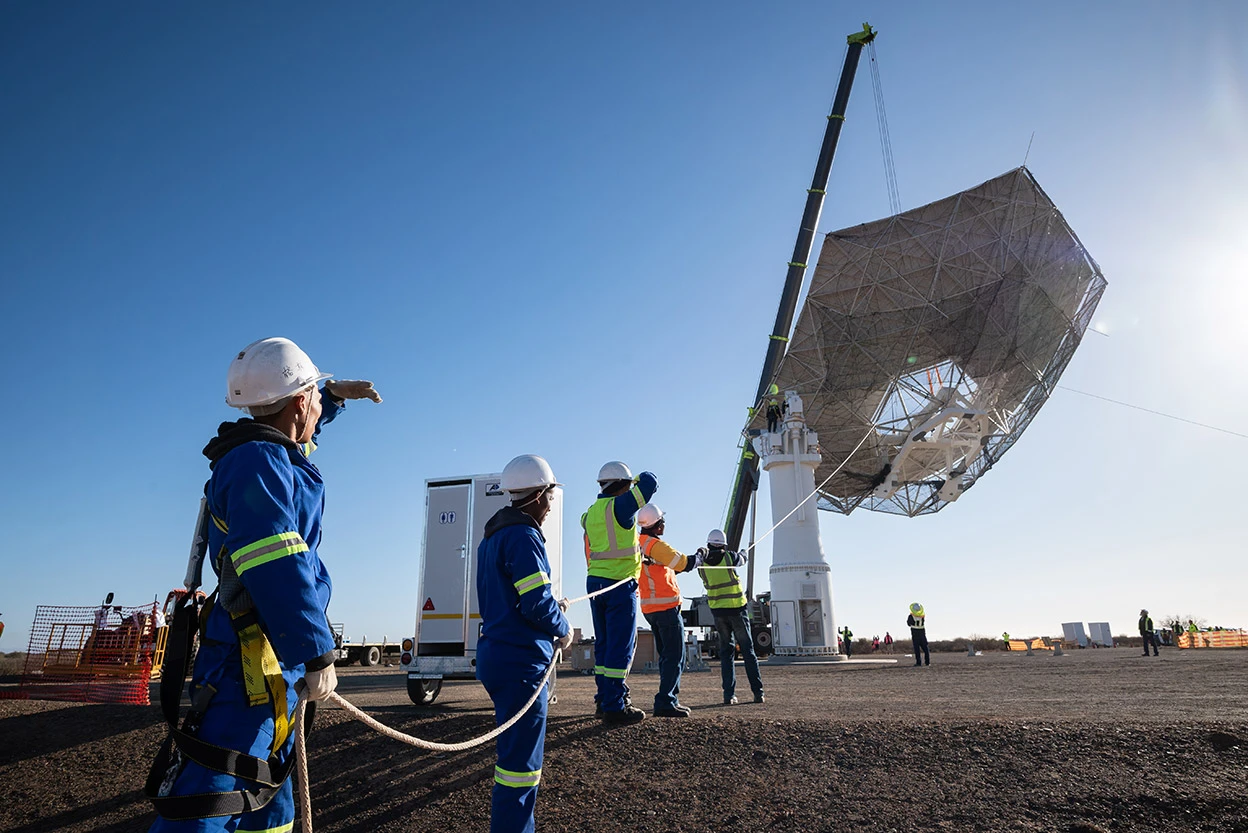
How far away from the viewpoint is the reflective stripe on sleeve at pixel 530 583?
3758 mm

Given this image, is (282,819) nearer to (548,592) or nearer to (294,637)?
(294,637)

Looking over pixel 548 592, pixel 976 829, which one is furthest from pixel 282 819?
pixel 976 829

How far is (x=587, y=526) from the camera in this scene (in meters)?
6.48

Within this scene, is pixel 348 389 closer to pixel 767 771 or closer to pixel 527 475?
pixel 527 475

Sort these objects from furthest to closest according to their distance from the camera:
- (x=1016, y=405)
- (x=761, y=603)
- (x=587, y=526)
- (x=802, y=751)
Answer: (x=761, y=603)
(x=1016, y=405)
(x=587, y=526)
(x=802, y=751)

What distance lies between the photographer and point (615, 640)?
6.07 metres

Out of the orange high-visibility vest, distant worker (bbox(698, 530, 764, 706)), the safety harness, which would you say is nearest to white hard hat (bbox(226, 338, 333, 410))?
the safety harness

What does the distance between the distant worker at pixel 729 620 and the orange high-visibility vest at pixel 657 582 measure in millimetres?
800

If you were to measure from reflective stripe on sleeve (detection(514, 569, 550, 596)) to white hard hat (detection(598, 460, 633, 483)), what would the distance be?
2617 millimetres

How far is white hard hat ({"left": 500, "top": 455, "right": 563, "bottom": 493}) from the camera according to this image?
4328 millimetres

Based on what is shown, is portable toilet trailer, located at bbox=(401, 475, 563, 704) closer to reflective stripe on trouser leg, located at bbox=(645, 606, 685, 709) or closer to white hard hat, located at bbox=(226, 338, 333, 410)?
reflective stripe on trouser leg, located at bbox=(645, 606, 685, 709)

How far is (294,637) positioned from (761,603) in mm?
26545

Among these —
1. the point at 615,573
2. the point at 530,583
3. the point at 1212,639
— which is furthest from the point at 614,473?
the point at 1212,639

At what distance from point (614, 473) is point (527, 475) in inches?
83.6
